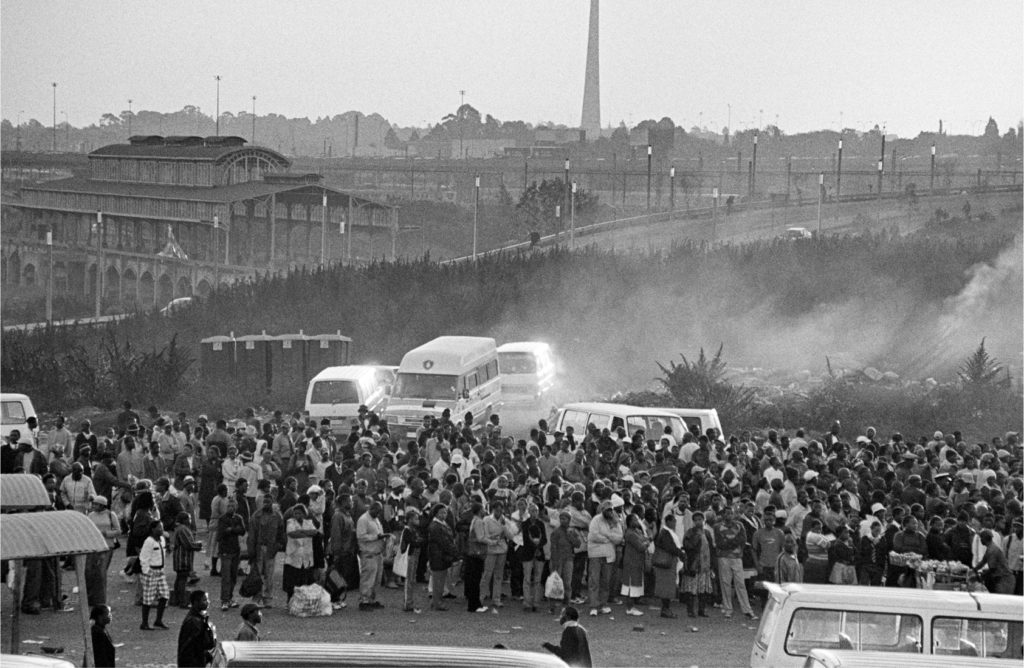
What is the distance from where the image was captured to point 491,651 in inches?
303

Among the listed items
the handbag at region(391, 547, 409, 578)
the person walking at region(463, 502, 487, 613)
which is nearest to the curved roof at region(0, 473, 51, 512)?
the handbag at region(391, 547, 409, 578)

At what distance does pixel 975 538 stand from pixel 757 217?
213ft

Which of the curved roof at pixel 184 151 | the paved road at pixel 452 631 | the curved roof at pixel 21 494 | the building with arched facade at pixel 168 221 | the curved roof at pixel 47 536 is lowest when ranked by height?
the paved road at pixel 452 631

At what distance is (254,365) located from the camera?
107 ft

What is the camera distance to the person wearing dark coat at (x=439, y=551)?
14539mm

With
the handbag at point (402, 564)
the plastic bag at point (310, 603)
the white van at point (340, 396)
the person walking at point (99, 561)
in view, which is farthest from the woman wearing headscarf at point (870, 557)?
the white van at point (340, 396)

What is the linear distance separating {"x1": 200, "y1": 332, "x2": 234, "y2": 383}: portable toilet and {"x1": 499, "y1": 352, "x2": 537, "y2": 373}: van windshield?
685cm

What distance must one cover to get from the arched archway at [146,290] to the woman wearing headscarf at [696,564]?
59660mm

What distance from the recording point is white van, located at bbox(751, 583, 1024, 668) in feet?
32.6

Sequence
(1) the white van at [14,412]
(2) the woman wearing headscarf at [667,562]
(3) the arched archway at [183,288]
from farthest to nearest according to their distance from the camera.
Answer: (3) the arched archway at [183,288] < (1) the white van at [14,412] < (2) the woman wearing headscarf at [667,562]

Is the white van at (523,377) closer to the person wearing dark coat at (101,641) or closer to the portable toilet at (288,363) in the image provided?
the portable toilet at (288,363)

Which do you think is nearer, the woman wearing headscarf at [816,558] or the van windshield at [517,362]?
the woman wearing headscarf at [816,558]

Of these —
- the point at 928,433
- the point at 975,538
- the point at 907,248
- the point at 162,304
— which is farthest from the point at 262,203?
the point at 975,538

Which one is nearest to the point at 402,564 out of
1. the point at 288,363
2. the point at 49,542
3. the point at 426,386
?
the point at 49,542
